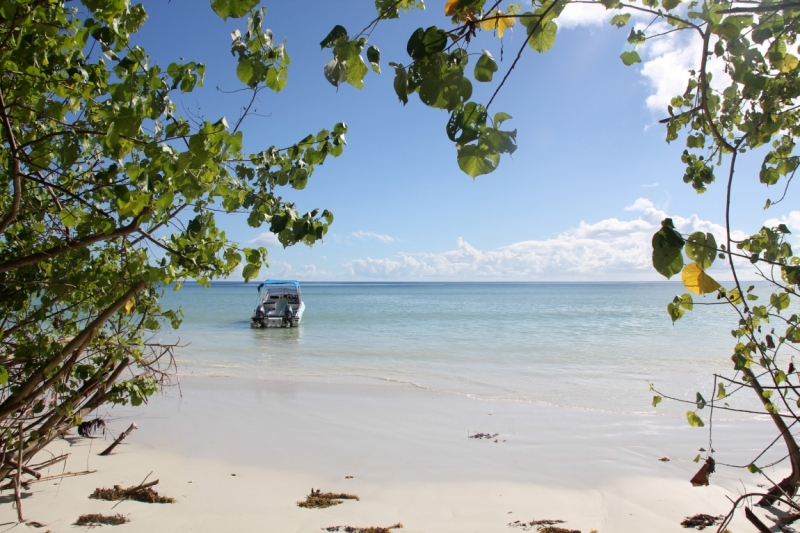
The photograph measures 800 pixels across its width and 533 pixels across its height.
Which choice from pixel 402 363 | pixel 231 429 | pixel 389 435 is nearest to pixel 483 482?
pixel 389 435

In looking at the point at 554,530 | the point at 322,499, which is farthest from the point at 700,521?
the point at 322,499

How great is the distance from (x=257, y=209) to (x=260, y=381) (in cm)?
1048

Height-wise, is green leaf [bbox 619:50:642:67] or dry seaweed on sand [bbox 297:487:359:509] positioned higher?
green leaf [bbox 619:50:642:67]

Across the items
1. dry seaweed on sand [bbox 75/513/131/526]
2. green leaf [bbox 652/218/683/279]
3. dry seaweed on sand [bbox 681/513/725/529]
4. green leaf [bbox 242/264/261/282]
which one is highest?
green leaf [bbox 652/218/683/279]

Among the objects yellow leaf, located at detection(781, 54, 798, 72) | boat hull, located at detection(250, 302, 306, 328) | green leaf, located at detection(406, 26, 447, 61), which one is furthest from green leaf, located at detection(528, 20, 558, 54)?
boat hull, located at detection(250, 302, 306, 328)

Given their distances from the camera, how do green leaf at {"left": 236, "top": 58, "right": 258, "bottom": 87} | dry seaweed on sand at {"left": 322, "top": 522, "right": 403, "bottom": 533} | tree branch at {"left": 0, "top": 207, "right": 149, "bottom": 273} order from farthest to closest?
dry seaweed on sand at {"left": 322, "top": 522, "right": 403, "bottom": 533} → tree branch at {"left": 0, "top": 207, "right": 149, "bottom": 273} → green leaf at {"left": 236, "top": 58, "right": 258, "bottom": 87}

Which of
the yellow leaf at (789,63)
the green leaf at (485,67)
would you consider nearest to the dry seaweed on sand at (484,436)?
the yellow leaf at (789,63)

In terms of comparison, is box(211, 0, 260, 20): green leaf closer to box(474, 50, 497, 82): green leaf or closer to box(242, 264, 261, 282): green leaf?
box(474, 50, 497, 82): green leaf

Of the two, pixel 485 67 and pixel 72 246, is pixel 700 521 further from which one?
pixel 72 246

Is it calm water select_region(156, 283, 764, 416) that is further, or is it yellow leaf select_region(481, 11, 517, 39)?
calm water select_region(156, 283, 764, 416)

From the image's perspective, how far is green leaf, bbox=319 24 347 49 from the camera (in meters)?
1.03

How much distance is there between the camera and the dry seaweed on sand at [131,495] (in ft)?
14.2

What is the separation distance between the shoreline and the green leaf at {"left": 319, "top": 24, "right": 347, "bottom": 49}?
161 inches

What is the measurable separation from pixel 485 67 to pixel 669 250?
1.86ft
